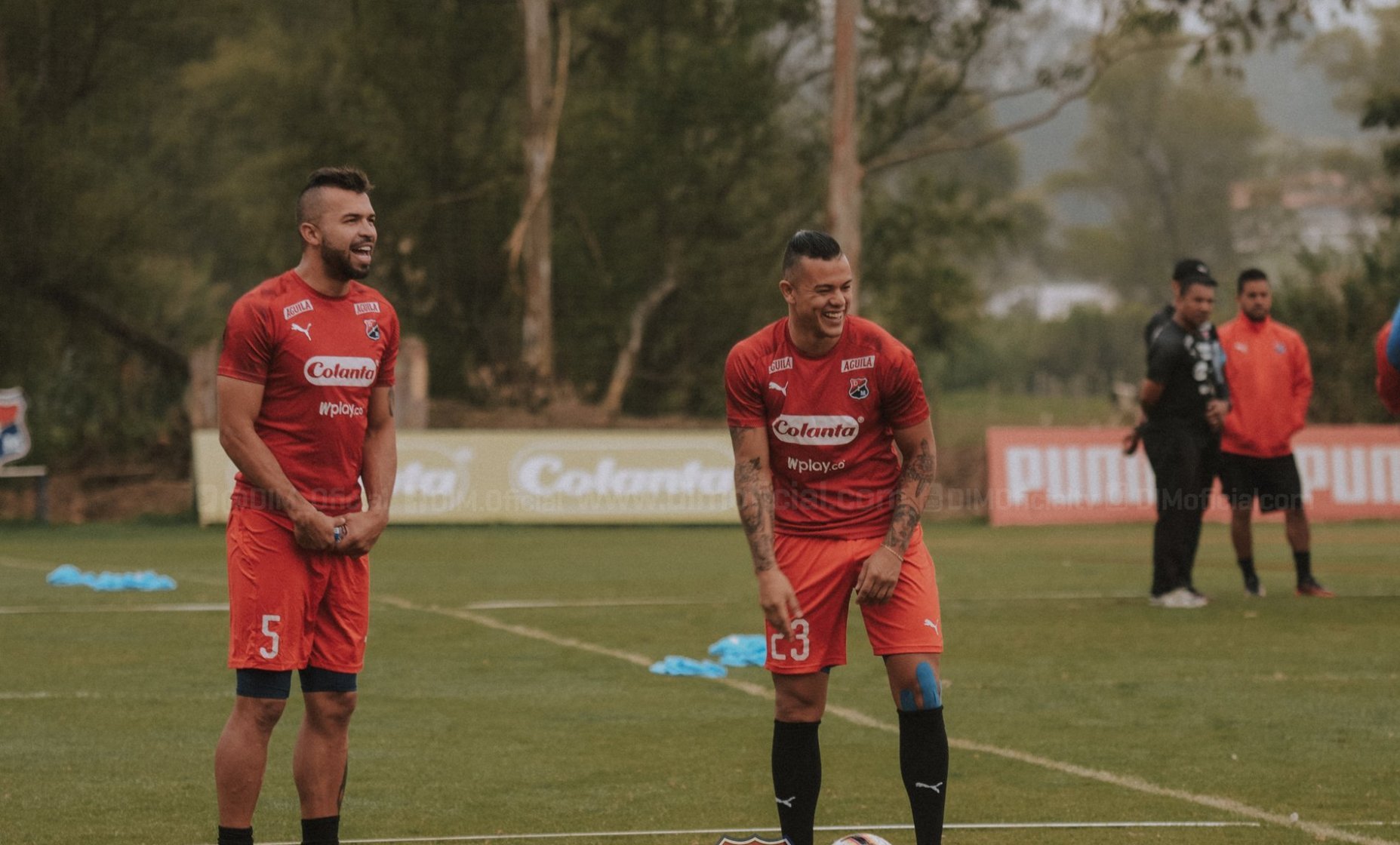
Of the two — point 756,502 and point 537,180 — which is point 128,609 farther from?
point 537,180

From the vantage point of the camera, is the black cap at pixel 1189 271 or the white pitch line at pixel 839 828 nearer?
the white pitch line at pixel 839 828

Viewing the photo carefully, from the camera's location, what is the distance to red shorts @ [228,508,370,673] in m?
6.20

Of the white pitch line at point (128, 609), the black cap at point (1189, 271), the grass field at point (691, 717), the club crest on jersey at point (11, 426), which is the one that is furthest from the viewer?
the club crest on jersey at point (11, 426)

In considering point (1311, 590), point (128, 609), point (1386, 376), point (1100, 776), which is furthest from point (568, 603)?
point (1386, 376)

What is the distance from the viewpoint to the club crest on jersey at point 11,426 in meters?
→ 27.0

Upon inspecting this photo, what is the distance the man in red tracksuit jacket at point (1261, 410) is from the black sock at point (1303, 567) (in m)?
0.13

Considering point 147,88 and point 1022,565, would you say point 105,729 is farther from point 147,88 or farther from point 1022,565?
point 147,88

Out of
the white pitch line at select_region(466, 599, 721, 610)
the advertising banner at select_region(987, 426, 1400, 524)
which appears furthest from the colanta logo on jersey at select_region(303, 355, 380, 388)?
the advertising banner at select_region(987, 426, 1400, 524)

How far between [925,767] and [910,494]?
3.15 feet

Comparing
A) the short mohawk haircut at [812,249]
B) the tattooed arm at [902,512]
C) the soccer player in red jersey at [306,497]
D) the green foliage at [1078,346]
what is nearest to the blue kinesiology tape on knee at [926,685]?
the tattooed arm at [902,512]

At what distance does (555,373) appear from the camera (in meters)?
40.3

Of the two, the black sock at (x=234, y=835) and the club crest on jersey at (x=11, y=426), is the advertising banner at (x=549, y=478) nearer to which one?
the club crest on jersey at (x=11, y=426)

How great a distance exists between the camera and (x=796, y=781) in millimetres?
6551

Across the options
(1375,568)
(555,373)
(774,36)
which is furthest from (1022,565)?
(774,36)
